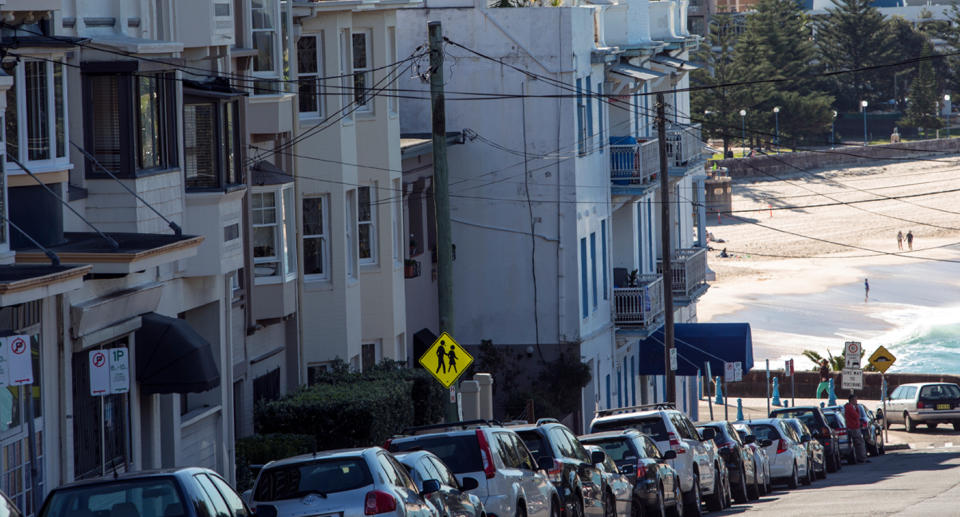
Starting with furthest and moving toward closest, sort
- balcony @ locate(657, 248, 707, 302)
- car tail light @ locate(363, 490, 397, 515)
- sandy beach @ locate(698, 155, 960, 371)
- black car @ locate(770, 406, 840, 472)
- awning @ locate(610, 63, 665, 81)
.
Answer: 1. sandy beach @ locate(698, 155, 960, 371)
2. balcony @ locate(657, 248, 707, 302)
3. awning @ locate(610, 63, 665, 81)
4. black car @ locate(770, 406, 840, 472)
5. car tail light @ locate(363, 490, 397, 515)

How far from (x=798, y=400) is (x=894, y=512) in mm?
41794

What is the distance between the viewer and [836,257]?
326 ft

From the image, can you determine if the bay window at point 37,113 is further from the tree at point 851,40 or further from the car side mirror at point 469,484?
the tree at point 851,40

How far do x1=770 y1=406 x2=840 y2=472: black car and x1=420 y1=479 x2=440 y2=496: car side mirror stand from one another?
21.8 m

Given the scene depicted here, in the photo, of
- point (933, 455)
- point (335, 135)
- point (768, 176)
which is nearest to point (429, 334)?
point (335, 135)

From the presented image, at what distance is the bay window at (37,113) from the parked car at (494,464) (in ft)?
17.2

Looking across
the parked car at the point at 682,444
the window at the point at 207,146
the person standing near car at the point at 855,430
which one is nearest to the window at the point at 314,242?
the window at the point at 207,146

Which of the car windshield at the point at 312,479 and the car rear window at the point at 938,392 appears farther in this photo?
the car rear window at the point at 938,392

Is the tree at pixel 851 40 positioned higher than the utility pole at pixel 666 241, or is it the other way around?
the tree at pixel 851 40

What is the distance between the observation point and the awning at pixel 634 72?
40.8 m

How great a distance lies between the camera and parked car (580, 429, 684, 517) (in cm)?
2145

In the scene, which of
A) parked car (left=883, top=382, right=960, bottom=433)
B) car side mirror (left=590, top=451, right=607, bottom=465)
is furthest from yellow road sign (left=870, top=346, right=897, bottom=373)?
car side mirror (left=590, top=451, right=607, bottom=465)

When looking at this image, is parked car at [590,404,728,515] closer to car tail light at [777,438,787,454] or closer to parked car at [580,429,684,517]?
parked car at [580,429,684,517]

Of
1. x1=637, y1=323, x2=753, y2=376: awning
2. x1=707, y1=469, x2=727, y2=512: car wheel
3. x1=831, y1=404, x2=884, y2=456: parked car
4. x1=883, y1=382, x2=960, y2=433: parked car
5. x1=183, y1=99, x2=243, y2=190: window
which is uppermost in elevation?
x1=183, y1=99, x2=243, y2=190: window
